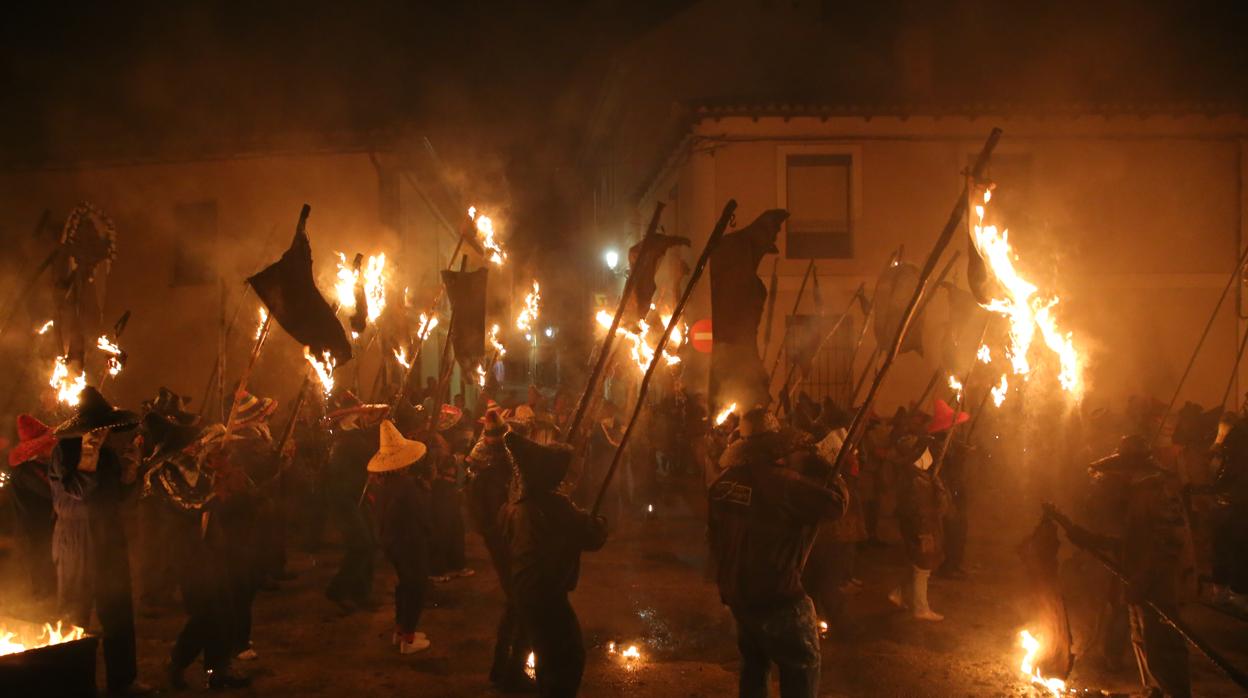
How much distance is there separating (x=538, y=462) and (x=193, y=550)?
2779 millimetres

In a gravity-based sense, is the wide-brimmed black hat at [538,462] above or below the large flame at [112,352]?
below

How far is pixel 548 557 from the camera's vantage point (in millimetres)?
4891

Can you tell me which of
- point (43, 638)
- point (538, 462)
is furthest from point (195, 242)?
point (538, 462)

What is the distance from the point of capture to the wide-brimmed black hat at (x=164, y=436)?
6.09 meters

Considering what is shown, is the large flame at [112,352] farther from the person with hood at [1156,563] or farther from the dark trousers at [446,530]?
the person with hood at [1156,563]

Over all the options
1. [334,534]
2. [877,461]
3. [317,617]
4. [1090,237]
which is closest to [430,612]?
[317,617]

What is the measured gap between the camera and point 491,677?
20.2ft

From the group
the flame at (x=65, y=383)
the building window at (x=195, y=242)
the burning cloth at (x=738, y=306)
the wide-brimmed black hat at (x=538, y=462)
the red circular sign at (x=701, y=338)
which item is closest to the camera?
the wide-brimmed black hat at (x=538, y=462)

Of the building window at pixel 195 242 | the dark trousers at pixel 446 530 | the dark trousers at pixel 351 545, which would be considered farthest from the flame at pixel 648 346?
the building window at pixel 195 242

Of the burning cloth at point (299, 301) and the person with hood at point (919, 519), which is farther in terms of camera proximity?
the person with hood at point (919, 519)

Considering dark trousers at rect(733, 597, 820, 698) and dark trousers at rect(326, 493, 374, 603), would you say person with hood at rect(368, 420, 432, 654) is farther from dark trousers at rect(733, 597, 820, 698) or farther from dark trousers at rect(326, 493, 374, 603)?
dark trousers at rect(733, 597, 820, 698)

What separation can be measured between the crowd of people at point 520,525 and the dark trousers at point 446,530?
24mm

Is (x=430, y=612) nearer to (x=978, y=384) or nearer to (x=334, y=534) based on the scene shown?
(x=334, y=534)

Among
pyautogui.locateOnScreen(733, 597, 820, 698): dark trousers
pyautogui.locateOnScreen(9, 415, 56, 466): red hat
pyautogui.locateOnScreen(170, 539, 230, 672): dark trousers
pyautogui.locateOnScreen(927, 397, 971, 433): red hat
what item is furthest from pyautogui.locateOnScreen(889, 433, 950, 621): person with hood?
pyautogui.locateOnScreen(9, 415, 56, 466): red hat
